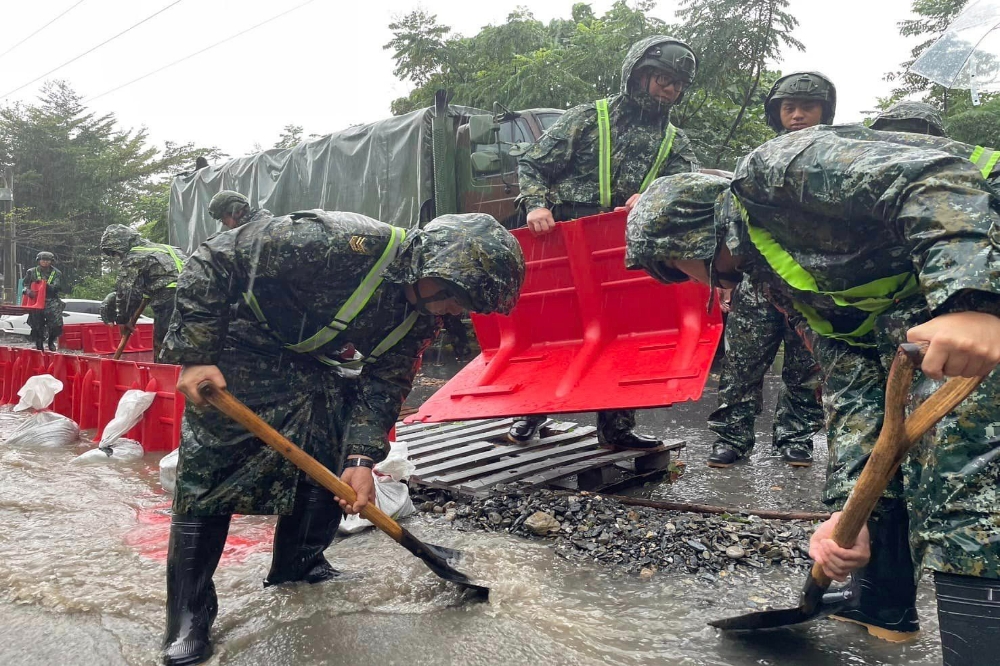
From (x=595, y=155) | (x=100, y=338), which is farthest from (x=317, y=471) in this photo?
(x=100, y=338)

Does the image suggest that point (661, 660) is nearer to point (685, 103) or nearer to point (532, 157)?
point (532, 157)

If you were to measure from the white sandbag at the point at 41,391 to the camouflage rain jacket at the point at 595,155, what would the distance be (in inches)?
174

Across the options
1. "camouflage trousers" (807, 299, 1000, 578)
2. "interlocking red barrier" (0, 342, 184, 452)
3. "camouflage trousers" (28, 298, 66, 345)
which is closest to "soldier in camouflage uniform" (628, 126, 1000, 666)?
"camouflage trousers" (807, 299, 1000, 578)

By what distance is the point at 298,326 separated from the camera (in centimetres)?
245

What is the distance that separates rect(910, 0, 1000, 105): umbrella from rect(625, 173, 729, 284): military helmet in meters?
1.68

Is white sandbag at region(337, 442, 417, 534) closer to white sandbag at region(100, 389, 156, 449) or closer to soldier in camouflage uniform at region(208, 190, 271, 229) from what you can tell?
white sandbag at region(100, 389, 156, 449)

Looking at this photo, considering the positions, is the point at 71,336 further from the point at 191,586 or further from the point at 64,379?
the point at 191,586

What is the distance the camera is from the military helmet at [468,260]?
227 centimetres

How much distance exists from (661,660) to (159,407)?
4.22 meters

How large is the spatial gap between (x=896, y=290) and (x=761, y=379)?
2362 millimetres

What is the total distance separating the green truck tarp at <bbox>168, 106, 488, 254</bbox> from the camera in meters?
6.67

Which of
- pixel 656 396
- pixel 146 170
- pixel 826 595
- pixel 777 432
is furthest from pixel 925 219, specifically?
pixel 146 170

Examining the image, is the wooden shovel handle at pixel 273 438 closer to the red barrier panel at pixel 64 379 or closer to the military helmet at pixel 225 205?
the military helmet at pixel 225 205

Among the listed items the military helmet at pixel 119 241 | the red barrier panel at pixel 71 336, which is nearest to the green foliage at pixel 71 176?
the red barrier panel at pixel 71 336
